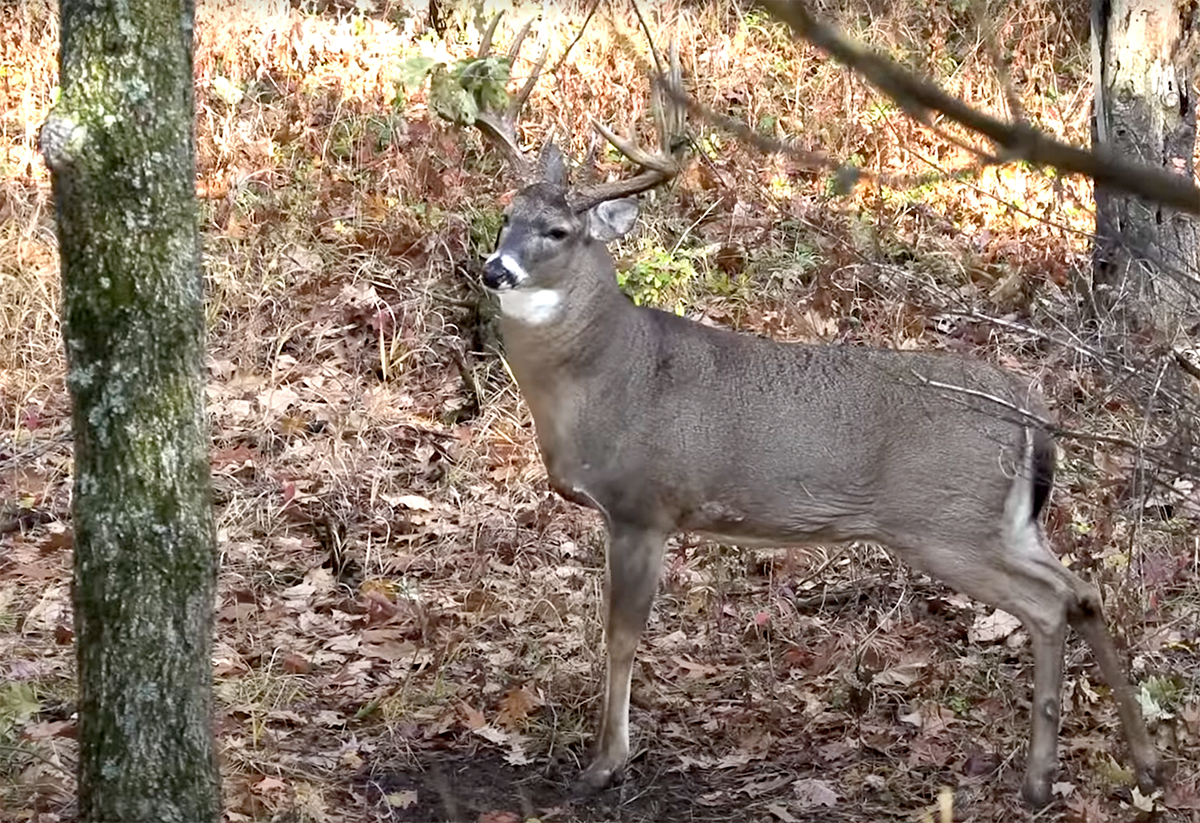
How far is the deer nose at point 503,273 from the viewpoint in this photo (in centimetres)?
504

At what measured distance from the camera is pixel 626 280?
7.82 m

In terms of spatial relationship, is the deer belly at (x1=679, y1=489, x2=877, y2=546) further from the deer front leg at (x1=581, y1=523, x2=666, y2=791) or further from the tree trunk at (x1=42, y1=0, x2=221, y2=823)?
the tree trunk at (x1=42, y1=0, x2=221, y2=823)

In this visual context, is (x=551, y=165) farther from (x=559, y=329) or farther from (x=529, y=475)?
(x=529, y=475)

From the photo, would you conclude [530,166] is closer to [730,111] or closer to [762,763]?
[762,763]

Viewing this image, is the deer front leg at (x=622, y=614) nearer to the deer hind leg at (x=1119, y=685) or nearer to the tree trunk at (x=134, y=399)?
the deer hind leg at (x=1119, y=685)

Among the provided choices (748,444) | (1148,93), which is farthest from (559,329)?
(1148,93)

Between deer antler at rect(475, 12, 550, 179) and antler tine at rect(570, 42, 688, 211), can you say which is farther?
deer antler at rect(475, 12, 550, 179)

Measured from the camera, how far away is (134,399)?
131 inches

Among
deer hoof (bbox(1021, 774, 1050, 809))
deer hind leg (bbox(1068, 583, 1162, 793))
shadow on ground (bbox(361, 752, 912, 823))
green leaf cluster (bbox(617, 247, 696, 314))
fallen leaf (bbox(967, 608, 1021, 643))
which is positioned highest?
green leaf cluster (bbox(617, 247, 696, 314))

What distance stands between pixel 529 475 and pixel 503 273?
76.6 inches

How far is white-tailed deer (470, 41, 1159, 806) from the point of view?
4.89 metres

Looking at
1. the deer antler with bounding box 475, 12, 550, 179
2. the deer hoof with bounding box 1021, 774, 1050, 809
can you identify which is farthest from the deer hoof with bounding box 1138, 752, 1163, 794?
the deer antler with bounding box 475, 12, 550, 179

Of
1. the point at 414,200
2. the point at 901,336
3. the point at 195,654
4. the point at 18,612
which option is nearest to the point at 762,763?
the point at 195,654

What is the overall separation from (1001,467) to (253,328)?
13.1 ft
